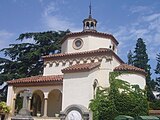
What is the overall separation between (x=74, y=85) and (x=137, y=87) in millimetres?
5734

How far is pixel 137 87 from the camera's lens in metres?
24.1

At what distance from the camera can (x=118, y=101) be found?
74.9ft

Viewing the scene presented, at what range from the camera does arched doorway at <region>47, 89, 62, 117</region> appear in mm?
28094

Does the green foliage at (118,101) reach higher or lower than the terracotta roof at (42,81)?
lower

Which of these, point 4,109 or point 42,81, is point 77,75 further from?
point 4,109

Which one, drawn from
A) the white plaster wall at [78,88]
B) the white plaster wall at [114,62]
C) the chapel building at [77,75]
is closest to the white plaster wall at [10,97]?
the chapel building at [77,75]

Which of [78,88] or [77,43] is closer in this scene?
[78,88]

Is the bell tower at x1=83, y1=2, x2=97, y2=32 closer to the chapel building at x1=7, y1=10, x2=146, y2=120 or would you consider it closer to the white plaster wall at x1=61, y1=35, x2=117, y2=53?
the chapel building at x1=7, y1=10, x2=146, y2=120

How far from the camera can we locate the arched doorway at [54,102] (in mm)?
28094

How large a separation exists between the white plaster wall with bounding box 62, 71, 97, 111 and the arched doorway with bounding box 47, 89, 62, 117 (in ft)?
A: 16.5

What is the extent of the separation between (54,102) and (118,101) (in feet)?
27.1

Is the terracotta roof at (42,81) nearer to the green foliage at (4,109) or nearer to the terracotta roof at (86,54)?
the green foliage at (4,109)

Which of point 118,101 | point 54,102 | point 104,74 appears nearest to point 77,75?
point 104,74

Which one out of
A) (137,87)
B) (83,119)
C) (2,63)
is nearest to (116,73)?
(137,87)
